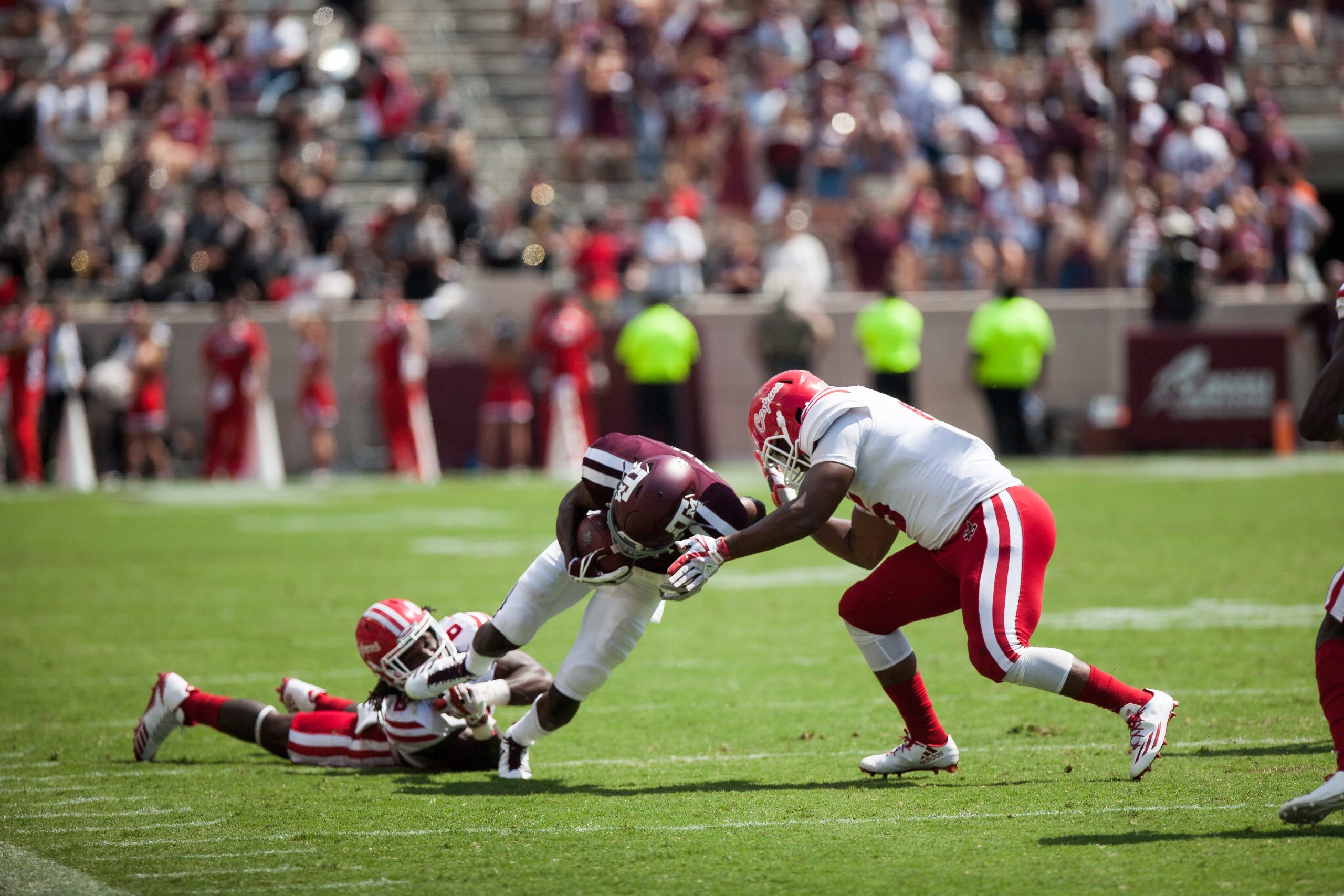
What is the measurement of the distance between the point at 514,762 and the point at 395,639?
2.02ft

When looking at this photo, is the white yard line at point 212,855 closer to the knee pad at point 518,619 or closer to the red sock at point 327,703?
the knee pad at point 518,619

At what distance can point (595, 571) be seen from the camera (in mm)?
5594

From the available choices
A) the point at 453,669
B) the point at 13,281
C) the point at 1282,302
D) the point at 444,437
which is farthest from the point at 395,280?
the point at 453,669

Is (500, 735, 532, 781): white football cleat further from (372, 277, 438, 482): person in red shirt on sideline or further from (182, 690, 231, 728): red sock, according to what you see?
(372, 277, 438, 482): person in red shirt on sideline

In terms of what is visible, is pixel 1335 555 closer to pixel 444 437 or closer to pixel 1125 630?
pixel 1125 630

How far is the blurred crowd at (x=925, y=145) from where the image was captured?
20422 mm

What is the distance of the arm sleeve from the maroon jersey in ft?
1.22

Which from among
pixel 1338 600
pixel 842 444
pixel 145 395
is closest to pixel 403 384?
pixel 145 395

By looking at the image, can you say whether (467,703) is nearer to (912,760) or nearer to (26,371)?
(912,760)

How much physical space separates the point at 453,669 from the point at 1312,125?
21.2 m

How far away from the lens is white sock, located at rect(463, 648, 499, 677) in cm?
591

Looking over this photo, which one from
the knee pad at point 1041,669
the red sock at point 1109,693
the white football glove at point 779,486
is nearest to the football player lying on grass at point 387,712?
the white football glove at point 779,486

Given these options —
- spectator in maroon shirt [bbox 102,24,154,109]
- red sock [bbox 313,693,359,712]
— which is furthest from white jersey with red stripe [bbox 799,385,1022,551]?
spectator in maroon shirt [bbox 102,24,154,109]

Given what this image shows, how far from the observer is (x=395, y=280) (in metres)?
20.3
